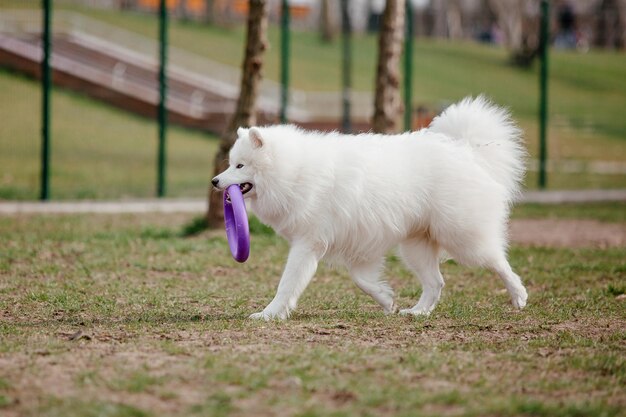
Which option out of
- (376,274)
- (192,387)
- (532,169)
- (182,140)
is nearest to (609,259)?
(376,274)

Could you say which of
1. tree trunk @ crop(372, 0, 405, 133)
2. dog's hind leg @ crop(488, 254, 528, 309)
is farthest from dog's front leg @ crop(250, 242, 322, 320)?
tree trunk @ crop(372, 0, 405, 133)

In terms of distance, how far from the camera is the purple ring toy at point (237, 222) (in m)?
7.80

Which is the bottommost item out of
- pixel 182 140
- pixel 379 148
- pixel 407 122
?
pixel 182 140

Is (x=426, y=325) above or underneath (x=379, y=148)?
underneath

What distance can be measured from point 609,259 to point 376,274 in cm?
441

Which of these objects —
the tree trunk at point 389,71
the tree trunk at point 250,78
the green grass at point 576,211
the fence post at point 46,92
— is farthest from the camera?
the green grass at point 576,211

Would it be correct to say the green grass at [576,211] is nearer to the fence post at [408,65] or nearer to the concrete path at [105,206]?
the concrete path at [105,206]

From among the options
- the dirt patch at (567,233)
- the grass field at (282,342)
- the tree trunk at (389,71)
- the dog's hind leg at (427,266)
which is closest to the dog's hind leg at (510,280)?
the grass field at (282,342)

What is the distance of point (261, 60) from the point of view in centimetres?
1305

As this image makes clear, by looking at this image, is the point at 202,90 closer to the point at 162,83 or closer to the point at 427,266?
the point at 162,83

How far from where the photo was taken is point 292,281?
7.73m

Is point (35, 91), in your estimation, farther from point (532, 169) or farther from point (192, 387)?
point (192, 387)

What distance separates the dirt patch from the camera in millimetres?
13273

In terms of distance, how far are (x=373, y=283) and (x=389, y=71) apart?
6.28m
